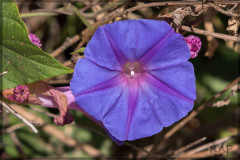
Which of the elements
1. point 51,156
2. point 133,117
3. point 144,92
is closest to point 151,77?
point 144,92

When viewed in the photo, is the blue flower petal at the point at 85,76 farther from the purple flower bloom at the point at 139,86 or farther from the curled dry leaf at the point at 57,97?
the curled dry leaf at the point at 57,97

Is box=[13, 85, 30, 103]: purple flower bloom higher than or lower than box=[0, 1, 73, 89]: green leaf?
lower

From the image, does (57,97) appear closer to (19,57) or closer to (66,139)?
(19,57)

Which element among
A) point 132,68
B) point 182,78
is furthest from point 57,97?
point 182,78

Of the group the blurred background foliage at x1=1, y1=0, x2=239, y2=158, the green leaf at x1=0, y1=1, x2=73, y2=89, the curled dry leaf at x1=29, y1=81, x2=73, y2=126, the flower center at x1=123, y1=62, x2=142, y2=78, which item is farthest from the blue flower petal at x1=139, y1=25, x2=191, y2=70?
the blurred background foliage at x1=1, y1=0, x2=239, y2=158

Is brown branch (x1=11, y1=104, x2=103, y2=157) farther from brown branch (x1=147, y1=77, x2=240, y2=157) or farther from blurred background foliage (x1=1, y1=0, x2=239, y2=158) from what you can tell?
brown branch (x1=147, y1=77, x2=240, y2=157)

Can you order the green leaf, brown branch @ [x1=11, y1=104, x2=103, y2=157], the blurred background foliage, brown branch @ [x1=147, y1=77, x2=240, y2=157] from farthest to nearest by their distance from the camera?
brown branch @ [x1=11, y1=104, x2=103, y2=157]
the blurred background foliage
brown branch @ [x1=147, y1=77, x2=240, y2=157]
the green leaf
